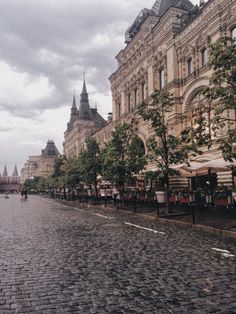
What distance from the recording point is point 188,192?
21.5 metres

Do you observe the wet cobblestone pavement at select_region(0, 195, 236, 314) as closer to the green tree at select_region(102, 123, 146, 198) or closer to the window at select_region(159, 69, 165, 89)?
the green tree at select_region(102, 123, 146, 198)

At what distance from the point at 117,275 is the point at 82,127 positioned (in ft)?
235

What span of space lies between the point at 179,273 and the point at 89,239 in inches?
190

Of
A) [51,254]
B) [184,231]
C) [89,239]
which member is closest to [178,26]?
[184,231]

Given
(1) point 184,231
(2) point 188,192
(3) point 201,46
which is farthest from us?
(3) point 201,46

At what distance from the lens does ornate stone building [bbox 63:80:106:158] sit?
246 feet

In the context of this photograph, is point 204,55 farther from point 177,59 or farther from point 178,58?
point 177,59

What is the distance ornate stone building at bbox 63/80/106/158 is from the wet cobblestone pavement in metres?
60.0

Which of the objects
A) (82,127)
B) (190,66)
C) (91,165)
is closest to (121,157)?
(190,66)

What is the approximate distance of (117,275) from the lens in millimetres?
6445

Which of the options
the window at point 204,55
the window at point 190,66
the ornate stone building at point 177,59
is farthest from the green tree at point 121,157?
the window at point 204,55

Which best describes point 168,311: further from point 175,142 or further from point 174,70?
point 174,70

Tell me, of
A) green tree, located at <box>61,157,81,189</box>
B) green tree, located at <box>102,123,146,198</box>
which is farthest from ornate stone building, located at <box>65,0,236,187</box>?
green tree, located at <box>61,157,81,189</box>

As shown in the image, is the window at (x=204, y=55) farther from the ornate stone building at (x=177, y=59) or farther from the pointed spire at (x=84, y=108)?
the pointed spire at (x=84, y=108)
